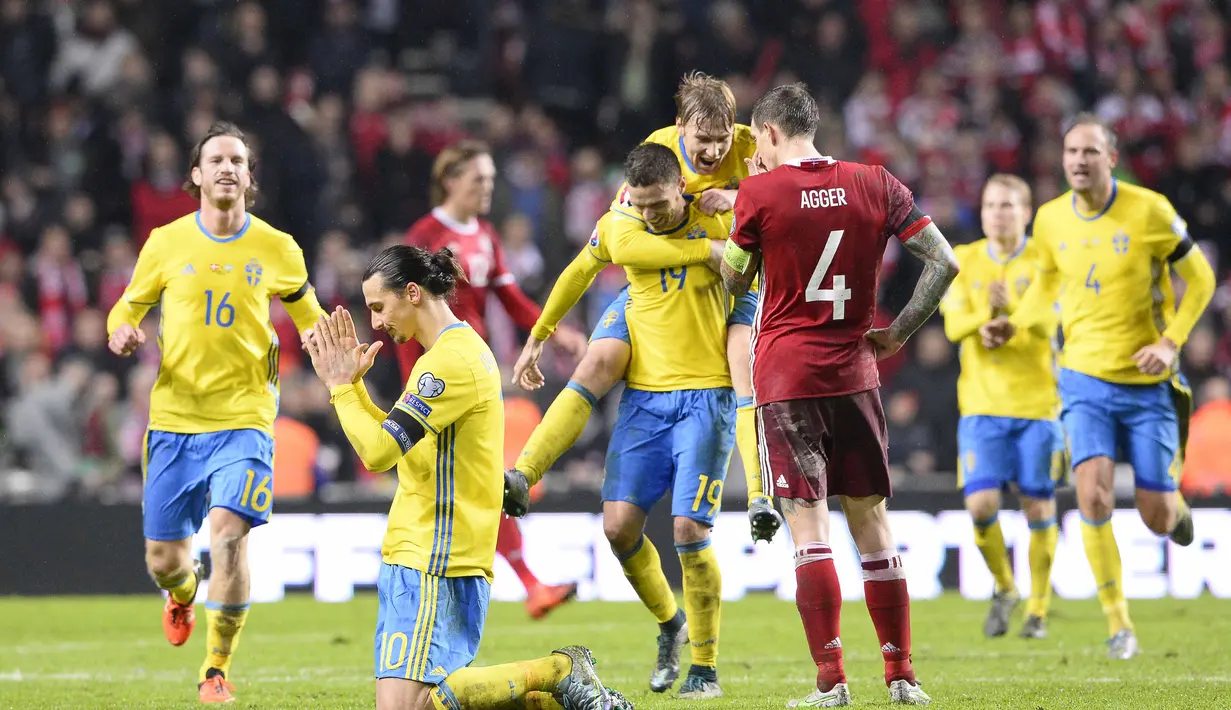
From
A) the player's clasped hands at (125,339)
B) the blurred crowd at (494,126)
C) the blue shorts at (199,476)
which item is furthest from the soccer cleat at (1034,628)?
the player's clasped hands at (125,339)

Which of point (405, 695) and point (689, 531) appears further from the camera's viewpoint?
point (689, 531)

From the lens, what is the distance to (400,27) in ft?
61.7

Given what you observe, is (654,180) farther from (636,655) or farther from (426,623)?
(636,655)

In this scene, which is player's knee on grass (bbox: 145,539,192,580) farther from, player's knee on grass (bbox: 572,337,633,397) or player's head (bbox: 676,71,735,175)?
player's head (bbox: 676,71,735,175)

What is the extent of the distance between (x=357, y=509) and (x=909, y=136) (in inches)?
329

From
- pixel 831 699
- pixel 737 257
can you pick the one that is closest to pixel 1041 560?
pixel 831 699

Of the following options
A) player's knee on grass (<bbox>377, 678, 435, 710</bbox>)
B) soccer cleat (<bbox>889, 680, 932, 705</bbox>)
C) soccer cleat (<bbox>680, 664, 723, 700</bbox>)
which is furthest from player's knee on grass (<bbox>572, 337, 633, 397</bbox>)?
player's knee on grass (<bbox>377, 678, 435, 710</bbox>)

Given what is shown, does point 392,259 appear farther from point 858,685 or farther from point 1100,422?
point 1100,422

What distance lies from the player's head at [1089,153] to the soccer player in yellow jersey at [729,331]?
2.35 meters

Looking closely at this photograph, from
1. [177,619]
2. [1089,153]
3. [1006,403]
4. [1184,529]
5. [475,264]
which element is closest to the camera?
[177,619]

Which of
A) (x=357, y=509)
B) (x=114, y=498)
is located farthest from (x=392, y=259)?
(x=114, y=498)

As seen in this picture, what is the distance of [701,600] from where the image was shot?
7160mm

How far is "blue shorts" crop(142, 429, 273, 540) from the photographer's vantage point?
7570 mm

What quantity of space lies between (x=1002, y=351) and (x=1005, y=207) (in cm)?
95
